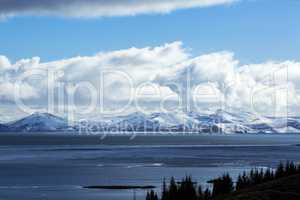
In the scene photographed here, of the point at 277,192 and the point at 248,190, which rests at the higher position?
the point at 277,192

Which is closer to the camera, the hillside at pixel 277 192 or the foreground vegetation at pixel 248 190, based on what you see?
the hillside at pixel 277 192

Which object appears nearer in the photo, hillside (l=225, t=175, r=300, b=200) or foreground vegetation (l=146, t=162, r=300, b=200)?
hillside (l=225, t=175, r=300, b=200)

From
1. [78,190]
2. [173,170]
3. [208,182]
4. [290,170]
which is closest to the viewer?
[290,170]

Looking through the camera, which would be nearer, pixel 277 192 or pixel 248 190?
pixel 277 192

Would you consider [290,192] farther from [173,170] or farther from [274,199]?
[173,170]

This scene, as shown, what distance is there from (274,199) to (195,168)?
213 feet

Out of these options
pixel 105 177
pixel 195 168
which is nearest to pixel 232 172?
pixel 195 168

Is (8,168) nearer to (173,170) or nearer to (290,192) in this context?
(173,170)

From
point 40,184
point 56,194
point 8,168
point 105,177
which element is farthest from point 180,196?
point 8,168

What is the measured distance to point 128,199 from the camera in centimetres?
6794

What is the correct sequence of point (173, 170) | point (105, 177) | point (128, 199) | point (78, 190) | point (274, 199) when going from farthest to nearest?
1. point (173, 170)
2. point (105, 177)
3. point (78, 190)
4. point (128, 199)
5. point (274, 199)

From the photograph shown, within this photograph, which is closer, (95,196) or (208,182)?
(95,196)

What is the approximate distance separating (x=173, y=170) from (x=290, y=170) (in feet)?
137

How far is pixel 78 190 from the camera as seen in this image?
3014 inches
